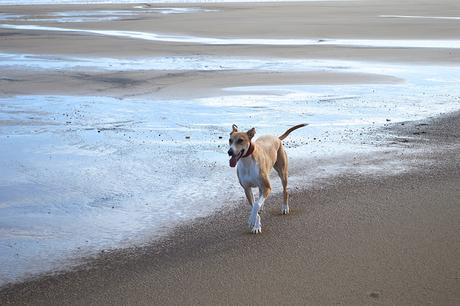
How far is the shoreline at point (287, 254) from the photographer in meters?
5.90

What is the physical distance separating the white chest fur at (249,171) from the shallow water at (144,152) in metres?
0.71

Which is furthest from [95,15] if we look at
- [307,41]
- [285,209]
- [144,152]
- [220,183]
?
[285,209]

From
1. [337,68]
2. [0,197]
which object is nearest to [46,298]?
[0,197]

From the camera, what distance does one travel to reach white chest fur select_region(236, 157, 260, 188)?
24.9ft

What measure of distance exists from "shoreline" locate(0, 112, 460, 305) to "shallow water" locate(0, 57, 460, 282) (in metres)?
0.40

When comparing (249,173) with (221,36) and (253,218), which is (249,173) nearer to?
(253,218)

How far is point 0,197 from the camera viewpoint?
8.76 metres

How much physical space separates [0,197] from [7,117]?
5.07 m

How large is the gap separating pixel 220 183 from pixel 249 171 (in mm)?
1659

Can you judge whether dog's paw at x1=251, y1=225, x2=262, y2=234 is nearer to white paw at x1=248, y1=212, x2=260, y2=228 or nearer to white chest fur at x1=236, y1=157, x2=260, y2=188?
white paw at x1=248, y1=212, x2=260, y2=228

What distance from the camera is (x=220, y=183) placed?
30.2 ft

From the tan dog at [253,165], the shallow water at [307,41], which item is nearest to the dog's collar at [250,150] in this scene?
the tan dog at [253,165]

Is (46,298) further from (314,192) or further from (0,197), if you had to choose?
(314,192)

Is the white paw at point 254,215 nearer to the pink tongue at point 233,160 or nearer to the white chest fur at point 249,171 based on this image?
the white chest fur at point 249,171
